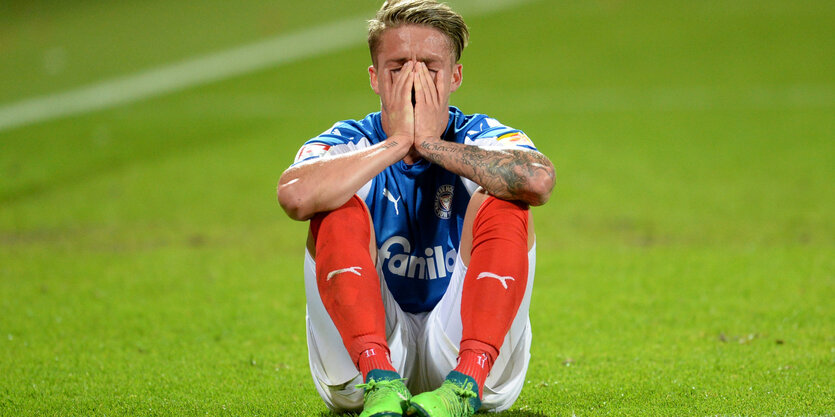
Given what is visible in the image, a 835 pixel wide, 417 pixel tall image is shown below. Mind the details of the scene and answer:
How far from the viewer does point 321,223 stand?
3.33 metres

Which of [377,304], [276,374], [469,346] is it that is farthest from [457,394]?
[276,374]

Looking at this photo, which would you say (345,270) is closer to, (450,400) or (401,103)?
(450,400)

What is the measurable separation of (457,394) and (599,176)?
24.9 ft

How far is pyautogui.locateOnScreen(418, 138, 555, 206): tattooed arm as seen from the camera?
3.38 meters

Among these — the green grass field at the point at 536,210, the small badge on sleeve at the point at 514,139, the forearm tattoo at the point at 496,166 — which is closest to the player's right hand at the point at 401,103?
the forearm tattoo at the point at 496,166

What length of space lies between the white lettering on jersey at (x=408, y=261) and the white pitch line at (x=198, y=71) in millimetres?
10238

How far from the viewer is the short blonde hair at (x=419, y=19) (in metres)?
3.73

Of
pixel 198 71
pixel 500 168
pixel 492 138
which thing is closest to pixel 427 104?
pixel 492 138

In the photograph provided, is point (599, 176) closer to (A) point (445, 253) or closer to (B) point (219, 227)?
(B) point (219, 227)

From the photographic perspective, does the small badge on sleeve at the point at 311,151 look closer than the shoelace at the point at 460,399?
No

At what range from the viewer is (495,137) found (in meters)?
3.78

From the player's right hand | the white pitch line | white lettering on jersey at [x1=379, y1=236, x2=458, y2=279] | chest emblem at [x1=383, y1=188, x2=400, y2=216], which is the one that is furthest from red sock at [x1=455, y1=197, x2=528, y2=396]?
the white pitch line

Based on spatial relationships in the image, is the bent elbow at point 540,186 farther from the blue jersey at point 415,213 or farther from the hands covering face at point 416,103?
the hands covering face at point 416,103

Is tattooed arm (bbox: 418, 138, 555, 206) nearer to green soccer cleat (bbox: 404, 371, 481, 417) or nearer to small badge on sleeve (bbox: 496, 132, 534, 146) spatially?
small badge on sleeve (bbox: 496, 132, 534, 146)
